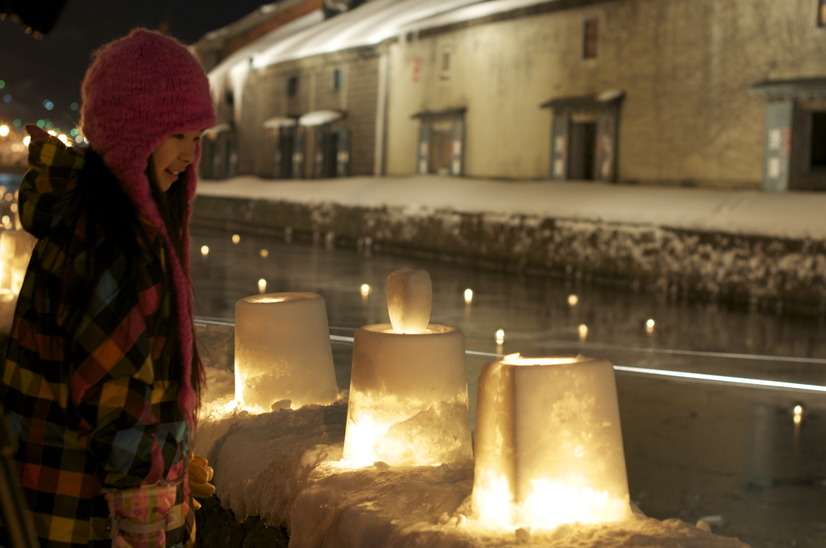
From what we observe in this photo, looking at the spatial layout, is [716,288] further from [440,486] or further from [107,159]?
[107,159]

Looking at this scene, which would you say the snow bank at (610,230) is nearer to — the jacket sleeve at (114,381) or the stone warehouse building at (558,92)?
the stone warehouse building at (558,92)

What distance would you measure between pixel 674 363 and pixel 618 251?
8683 mm

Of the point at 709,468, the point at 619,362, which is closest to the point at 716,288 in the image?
the point at 619,362

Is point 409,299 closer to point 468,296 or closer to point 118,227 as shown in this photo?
point 118,227

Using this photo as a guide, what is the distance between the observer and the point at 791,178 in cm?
2155

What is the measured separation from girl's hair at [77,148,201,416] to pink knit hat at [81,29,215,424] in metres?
A: 0.02

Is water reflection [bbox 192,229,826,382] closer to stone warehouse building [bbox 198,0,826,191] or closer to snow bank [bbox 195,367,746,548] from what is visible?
stone warehouse building [bbox 198,0,826,191]

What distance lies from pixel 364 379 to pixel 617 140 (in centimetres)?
2171

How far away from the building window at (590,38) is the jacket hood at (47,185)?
80.6ft

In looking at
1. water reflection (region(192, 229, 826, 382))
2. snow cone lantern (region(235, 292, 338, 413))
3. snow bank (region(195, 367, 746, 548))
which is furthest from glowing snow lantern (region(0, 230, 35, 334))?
snow bank (region(195, 367, 746, 548))

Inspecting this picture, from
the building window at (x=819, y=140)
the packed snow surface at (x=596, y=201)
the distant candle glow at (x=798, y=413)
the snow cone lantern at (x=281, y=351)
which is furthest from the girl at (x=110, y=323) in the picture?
the building window at (x=819, y=140)

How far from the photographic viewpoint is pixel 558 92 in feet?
90.2

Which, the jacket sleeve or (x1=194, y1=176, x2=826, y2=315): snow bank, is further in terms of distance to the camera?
(x1=194, y1=176, x2=826, y2=315): snow bank

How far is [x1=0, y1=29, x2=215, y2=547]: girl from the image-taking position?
8.66ft
